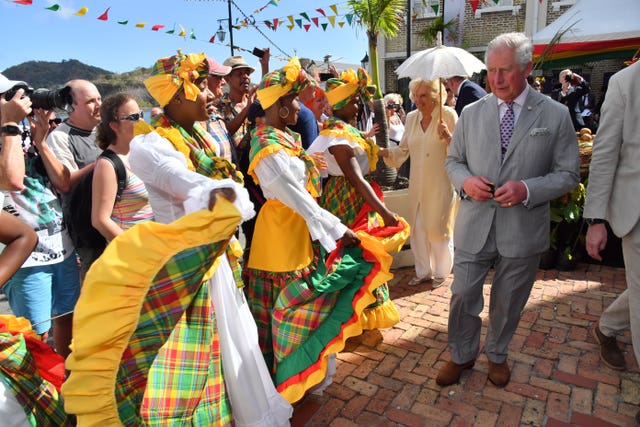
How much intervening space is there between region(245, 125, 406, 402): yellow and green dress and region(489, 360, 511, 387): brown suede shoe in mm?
1132

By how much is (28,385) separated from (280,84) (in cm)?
195

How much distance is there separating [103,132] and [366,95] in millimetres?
1984

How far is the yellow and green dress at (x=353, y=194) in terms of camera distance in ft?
10.4

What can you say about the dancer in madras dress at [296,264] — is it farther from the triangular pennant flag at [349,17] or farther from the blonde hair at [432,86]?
→ the triangular pennant flag at [349,17]

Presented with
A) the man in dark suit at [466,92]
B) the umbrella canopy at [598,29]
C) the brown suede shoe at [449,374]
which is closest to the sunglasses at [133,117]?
the brown suede shoe at [449,374]

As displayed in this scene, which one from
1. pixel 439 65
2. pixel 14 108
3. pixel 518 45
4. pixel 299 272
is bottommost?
pixel 299 272

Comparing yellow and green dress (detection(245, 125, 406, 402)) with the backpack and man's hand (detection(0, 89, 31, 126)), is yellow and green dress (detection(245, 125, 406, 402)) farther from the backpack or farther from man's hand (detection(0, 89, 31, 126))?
man's hand (detection(0, 89, 31, 126))

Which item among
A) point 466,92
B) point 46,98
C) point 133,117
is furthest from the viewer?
point 466,92

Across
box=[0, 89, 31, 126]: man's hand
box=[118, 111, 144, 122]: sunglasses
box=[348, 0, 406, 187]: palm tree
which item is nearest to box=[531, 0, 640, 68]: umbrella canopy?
box=[348, 0, 406, 187]: palm tree

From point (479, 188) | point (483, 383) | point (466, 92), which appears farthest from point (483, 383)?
point (466, 92)

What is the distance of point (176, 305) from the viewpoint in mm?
1676

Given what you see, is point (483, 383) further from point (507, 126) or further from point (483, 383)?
Result: point (507, 126)

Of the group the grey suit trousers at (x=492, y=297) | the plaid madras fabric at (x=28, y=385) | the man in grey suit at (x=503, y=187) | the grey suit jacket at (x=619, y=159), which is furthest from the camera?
the grey suit trousers at (x=492, y=297)

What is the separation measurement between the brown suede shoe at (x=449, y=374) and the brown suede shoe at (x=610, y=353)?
108 cm
